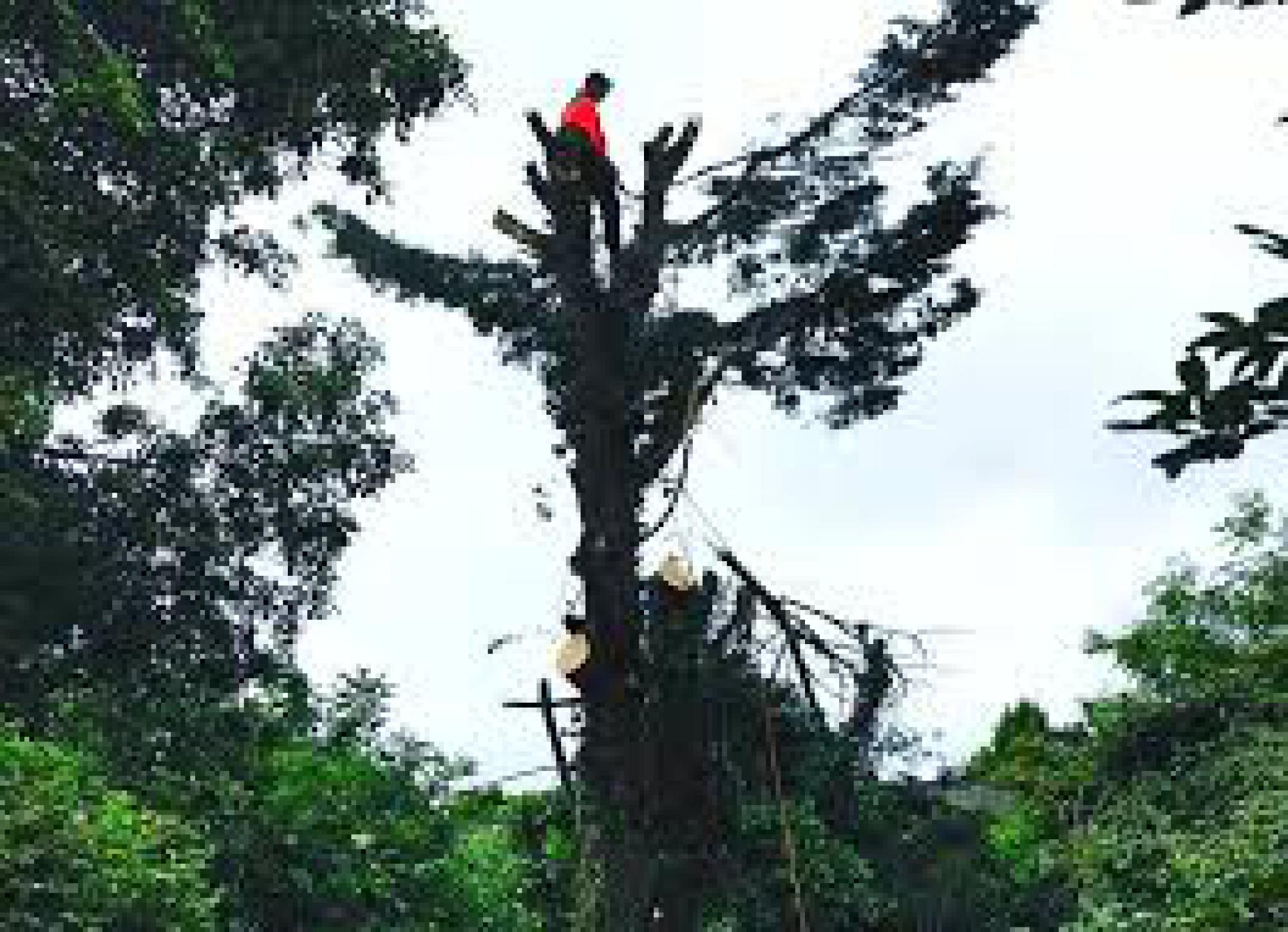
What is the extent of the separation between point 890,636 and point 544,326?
28.9 feet

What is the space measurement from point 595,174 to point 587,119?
1.38 ft

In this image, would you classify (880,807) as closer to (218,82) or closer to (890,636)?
(890,636)

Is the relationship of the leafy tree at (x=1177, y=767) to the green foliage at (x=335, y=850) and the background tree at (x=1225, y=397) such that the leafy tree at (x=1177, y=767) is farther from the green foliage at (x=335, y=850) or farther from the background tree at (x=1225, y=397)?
the background tree at (x=1225, y=397)

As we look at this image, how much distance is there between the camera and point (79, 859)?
10.7m

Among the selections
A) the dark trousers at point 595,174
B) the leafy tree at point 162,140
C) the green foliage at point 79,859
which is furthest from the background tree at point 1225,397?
the leafy tree at point 162,140

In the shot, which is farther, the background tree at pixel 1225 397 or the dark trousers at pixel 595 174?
the dark trousers at pixel 595 174

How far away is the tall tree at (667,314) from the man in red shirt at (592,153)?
11 centimetres

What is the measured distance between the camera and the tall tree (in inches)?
314

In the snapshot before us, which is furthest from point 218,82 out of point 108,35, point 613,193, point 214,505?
point 613,193

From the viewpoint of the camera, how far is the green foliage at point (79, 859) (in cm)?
1046

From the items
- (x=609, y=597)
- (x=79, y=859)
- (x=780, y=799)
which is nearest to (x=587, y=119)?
(x=609, y=597)

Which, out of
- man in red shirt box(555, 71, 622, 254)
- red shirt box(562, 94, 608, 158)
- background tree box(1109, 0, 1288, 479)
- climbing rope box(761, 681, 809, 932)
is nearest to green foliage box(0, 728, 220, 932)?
climbing rope box(761, 681, 809, 932)

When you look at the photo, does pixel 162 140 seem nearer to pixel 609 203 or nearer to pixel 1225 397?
pixel 609 203

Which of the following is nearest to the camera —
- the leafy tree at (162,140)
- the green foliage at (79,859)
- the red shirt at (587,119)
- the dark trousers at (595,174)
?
the dark trousers at (595,174)
